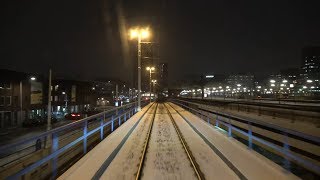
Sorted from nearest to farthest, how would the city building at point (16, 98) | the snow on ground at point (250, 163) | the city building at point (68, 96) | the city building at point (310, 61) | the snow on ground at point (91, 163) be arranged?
the snow on ground at point (91, 163) → the snow on ground at point (250, 163) → the city building at point (16, 98) → the city building at point (68, 96) → the city building at point (310, 61)

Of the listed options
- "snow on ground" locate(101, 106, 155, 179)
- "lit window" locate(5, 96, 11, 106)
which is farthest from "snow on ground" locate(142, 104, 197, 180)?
"lit window" locate(5, 96, 11, 106)

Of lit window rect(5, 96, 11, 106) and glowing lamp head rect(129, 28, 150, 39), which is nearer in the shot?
glowing lamp head rect(129, 28, 150, 39)

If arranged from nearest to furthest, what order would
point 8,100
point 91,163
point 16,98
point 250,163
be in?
1. point 91,163
2. point 250,163
3. point 8,100
4. point 16,98

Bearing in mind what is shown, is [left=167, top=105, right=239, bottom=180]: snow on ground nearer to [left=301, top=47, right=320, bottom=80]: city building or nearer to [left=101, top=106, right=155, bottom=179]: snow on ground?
[left=101, top=106, right=155, bottom=179]: snow on ground

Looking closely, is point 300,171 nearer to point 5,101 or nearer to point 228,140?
point 228,140

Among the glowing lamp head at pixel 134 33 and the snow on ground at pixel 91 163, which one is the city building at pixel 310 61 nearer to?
the glowing lamp head at pixel 134 33

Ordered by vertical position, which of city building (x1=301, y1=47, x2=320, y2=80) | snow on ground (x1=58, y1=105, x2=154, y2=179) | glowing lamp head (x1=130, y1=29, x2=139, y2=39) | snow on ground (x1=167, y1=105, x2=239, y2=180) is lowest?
snow on ground (x1=167, y1=105, x2=239, y2=180)

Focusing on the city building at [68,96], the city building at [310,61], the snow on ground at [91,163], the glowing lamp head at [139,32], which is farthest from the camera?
the city building at [310,61]

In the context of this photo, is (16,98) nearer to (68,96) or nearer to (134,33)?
(68,96)

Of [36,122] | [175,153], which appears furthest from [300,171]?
[36,122]

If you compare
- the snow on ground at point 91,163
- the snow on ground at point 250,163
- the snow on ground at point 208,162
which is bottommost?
the snow on ground at point 208,162

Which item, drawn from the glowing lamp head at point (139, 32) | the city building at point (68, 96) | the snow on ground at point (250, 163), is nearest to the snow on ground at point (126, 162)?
the snow on ground at point (250, 163)

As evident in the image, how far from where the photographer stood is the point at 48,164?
347 inches

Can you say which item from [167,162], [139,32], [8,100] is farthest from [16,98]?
[167,162]
